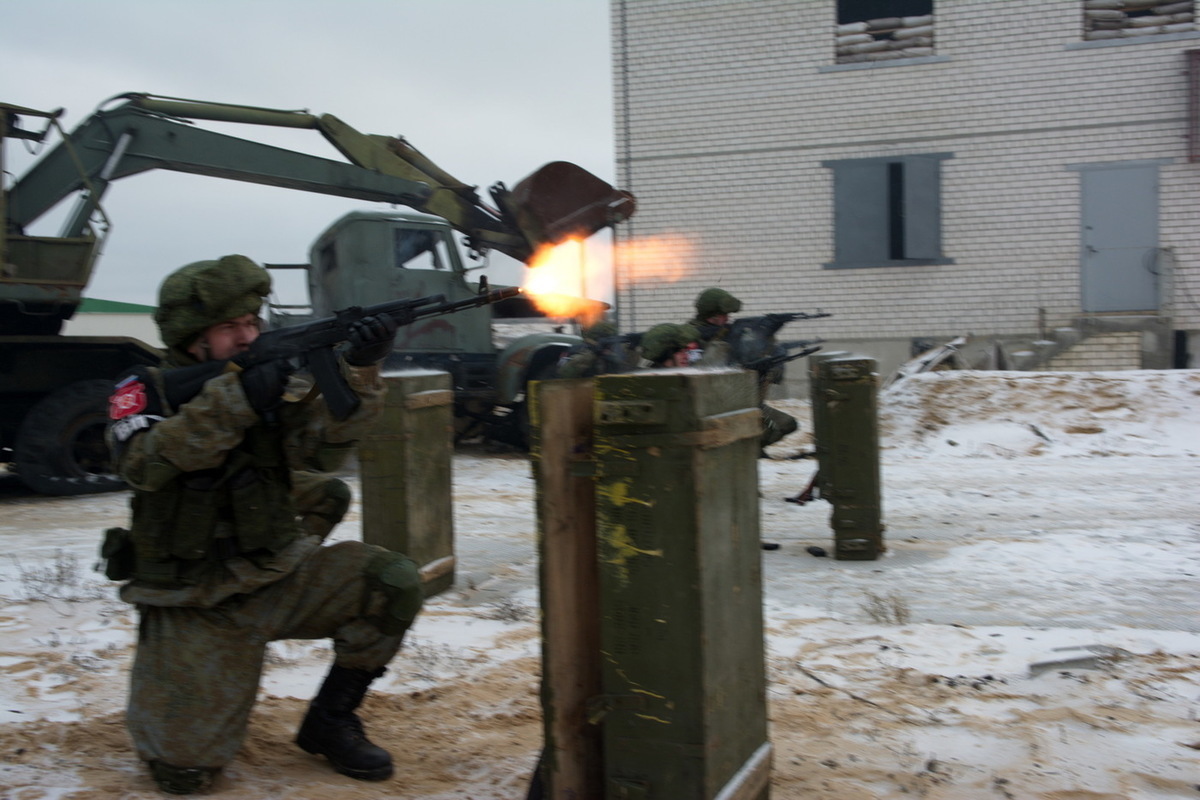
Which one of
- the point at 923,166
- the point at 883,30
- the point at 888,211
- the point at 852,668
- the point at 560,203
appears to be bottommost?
the point at 852,668

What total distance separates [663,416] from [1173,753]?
1.89 m

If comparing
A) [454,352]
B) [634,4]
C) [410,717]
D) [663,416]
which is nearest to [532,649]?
[410,717]

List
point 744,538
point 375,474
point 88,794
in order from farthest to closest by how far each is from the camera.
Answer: point 375,474 → point 88,794 → point 744,538

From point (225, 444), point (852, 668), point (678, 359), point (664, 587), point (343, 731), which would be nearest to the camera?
point (664, 587)

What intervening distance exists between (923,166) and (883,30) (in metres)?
2.22

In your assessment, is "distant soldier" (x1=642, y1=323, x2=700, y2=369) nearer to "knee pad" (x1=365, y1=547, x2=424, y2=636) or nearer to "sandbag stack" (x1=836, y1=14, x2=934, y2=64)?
"knee pad" (x1=365, y1=547, x2=424, y2=636)

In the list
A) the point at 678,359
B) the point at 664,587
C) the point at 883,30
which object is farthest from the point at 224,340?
the point at 883,30

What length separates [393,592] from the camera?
9.32ft

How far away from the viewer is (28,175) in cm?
896

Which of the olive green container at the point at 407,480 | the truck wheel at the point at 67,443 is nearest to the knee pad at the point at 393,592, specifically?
the olive green container at the point at 407,480

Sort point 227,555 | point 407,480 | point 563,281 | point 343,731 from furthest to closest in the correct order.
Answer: point 563,281
point 407,480
point 343,731
point 227,555

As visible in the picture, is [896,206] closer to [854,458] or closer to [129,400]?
[854,458]

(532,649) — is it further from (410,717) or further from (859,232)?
(859,232)

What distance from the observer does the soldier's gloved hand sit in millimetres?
2666
